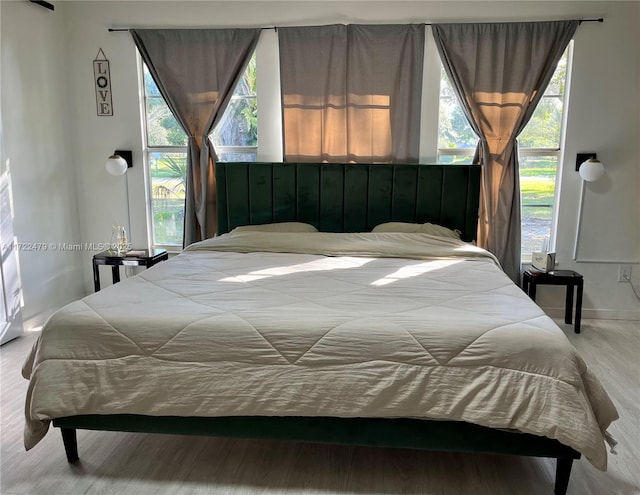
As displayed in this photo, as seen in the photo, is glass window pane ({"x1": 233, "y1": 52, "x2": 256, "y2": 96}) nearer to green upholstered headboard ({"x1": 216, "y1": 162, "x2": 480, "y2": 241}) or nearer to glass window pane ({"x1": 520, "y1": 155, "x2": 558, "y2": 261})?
green upholstered headboard ({"x1": 216, "y1": 162, "x2": 480, "y2": 241})

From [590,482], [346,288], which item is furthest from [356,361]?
[590,482]

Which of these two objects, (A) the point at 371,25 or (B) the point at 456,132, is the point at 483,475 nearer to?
(B) the point at 456,132

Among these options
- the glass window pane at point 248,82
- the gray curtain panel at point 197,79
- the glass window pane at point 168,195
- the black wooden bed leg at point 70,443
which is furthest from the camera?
the glass window pane at point 168,195

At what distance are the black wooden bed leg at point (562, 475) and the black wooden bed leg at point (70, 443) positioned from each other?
1.93 m

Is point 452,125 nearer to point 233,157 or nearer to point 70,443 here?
point 233,157

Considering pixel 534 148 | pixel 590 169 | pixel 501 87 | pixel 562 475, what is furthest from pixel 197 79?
pixel 562 475

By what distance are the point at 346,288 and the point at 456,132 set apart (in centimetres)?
218

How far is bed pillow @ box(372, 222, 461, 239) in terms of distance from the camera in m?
3.55

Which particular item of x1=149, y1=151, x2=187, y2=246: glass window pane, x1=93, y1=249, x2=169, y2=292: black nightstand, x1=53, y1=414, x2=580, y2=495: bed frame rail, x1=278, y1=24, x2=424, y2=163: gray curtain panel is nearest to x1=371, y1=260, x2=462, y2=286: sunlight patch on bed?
x1=53, y1=414, x2=580, y2=495: bed frame rail

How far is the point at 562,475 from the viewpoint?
1796 millimetres

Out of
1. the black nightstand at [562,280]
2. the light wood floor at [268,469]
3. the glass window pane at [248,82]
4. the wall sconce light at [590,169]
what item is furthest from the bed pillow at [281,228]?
the wall sconce light at [590,169]

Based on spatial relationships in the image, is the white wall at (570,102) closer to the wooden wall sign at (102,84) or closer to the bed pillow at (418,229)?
the wooden wall sign at (102,84)

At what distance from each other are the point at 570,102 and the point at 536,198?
2.54 feet

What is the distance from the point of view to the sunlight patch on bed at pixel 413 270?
2451mm
